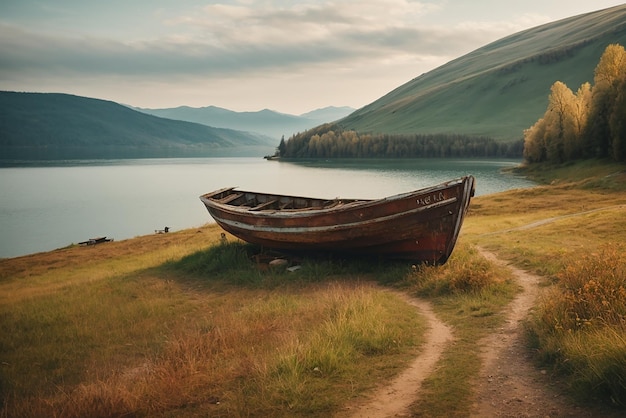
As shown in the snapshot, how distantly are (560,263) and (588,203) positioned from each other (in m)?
23.6

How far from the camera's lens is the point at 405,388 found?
7.91 m

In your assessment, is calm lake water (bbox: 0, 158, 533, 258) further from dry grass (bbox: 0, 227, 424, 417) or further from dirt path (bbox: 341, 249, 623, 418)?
dirt path (bbox: 341, 249, 623, 418)

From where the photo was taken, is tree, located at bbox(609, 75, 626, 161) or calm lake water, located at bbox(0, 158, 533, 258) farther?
tree, located at bbox(609, 75, 626, 161)

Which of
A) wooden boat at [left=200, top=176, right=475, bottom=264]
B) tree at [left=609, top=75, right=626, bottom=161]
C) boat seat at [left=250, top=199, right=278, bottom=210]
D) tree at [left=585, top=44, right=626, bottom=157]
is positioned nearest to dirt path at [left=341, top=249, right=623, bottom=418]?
wooden boat at [left=200, top=176, right=475, bottom=264]

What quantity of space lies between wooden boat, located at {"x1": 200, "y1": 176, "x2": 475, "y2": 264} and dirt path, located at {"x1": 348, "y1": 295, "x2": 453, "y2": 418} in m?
6.59

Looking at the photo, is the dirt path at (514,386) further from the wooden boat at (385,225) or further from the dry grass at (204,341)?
the wooden boat at (385,225)

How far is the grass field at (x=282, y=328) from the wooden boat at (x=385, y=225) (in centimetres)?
77

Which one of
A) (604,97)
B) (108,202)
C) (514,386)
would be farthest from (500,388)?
(604,97)

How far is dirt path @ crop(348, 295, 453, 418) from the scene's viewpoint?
718 cm

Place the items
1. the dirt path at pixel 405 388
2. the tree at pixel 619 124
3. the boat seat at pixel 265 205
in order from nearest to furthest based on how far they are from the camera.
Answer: the dirt path at pixel 405 388 < the boat seat at pixel 265 205 < the tree at pixel 619 124

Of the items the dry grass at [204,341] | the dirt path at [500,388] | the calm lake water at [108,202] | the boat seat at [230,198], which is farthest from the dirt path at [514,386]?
the calm lake water at [108,202]

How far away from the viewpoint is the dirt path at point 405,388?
23.6 ft

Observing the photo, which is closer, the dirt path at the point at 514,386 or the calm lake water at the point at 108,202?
the dirt path at the point at 514,386

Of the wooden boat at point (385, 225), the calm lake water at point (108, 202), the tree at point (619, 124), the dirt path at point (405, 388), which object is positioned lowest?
the calm lake water at point (108, 202)
